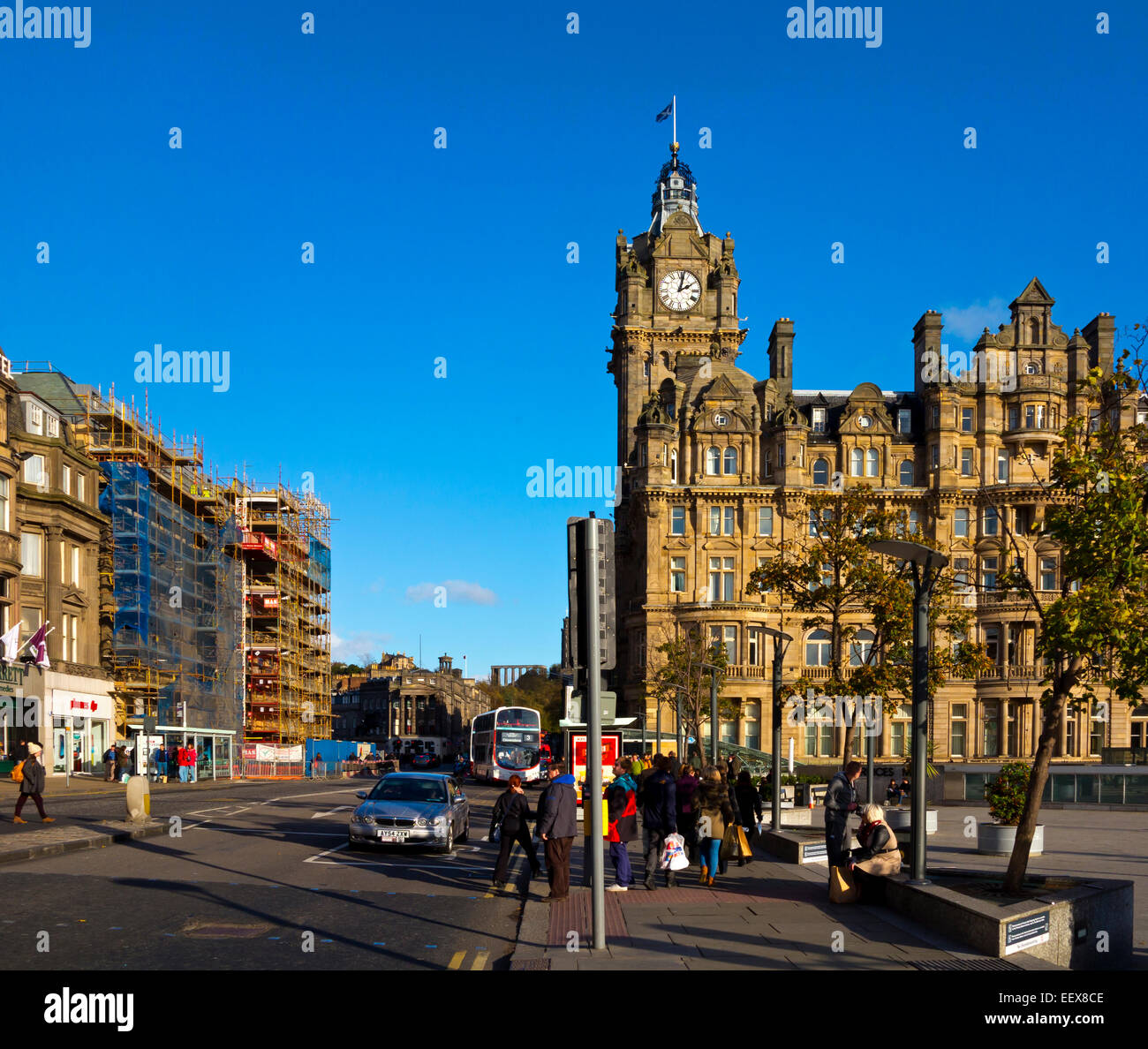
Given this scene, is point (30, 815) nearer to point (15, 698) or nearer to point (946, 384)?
point (15, 698)

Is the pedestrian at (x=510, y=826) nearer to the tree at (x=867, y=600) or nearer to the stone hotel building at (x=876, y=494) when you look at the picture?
the tree at (x=867, y=600)

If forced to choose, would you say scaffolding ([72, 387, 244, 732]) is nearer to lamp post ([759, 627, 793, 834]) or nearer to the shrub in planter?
lamp post ([759, 627, 793, 834])

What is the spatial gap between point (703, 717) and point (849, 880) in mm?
44377

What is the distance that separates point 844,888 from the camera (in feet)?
51.6

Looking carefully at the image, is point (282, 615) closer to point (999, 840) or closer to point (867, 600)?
point (867, 600)

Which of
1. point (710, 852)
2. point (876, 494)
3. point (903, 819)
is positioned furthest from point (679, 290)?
point (710, 852)

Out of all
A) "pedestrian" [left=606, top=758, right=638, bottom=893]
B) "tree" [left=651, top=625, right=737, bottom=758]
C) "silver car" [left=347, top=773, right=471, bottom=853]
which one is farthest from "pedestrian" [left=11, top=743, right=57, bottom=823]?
"tree" [left=651, top=625, right=737, bottom=758]

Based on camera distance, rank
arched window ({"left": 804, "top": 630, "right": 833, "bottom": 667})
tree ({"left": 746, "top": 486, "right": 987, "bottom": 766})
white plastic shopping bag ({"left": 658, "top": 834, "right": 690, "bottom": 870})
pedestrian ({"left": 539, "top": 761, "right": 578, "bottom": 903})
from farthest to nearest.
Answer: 1. arched window ({"left": 804, "top": 630, "right": 833, "bottom": 667})
2. tree ({"left": 746, "top": 486, "right": 987, "bottom": 766})
3. white plastic shopping bag ({"left": 658, "top": 834, "right": 690, "bottom": 870})
4. pedestrian ({"left": 539, "top": 761, "right": 578, "bottom": 903})

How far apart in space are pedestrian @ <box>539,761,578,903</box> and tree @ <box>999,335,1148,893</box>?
5683 mm

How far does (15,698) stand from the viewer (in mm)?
51219

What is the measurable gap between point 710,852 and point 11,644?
39.2 metres

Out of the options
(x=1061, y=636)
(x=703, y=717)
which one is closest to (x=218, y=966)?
(x=1061, y=636)

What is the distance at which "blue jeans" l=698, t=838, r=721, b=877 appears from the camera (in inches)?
725
